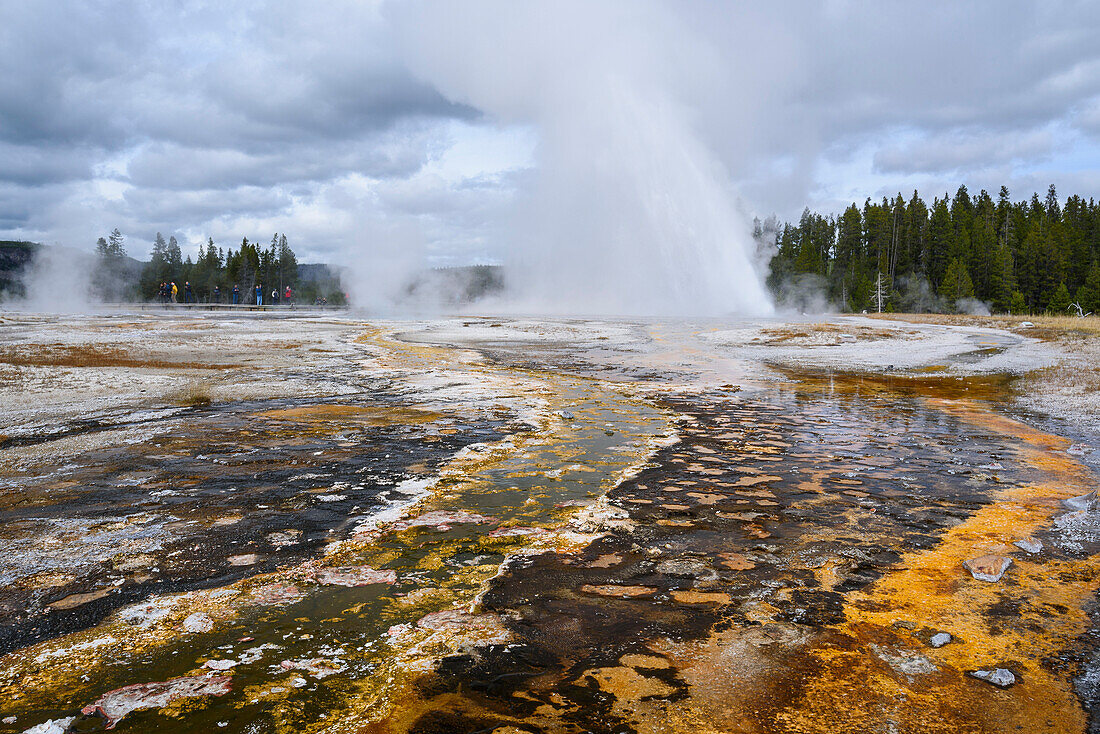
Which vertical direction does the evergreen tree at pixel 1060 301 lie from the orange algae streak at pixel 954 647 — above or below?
above

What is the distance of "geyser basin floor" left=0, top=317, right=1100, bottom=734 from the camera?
7.83 feet

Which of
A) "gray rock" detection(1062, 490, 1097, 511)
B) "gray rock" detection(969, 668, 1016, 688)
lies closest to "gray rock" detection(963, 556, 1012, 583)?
"gray rock" detection(969, 668, 1016, 688)

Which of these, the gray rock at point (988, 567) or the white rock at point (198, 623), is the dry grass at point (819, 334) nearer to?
the gray rock at point (988, 567)

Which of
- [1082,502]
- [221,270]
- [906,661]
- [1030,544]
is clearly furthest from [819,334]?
[221,270]

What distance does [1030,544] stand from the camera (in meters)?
3.87

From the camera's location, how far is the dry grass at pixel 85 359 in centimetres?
1271

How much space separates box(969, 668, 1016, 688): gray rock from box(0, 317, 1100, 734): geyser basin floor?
0.03 m

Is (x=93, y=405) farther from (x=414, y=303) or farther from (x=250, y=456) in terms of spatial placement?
(x=414, y=303)

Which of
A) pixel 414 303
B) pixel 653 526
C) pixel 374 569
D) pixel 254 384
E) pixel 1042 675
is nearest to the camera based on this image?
pixel 1042 675

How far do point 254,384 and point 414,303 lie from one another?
55.6 m

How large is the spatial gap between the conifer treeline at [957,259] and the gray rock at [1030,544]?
62949mm

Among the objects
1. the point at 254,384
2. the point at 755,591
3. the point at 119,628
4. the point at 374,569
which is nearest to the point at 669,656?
the point at 755,591

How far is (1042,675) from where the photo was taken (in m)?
2.53

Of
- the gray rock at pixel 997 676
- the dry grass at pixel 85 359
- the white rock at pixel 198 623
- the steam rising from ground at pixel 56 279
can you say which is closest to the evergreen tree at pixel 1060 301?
the dry grass at pixel 85 359
